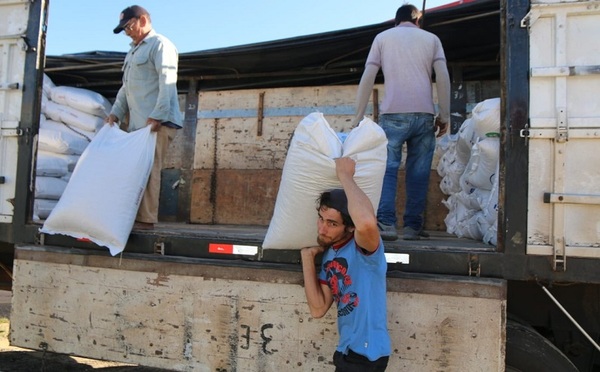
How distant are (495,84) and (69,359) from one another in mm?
4442

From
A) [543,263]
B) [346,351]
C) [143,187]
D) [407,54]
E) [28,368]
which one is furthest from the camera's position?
[28,368]

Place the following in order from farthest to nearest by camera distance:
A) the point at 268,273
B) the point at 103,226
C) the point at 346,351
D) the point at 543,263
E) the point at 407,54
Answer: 1. the point at 407,54
2. the point at 103,226
3. the point at 268,273
4. the point at 543,263
5. the point at 346,351

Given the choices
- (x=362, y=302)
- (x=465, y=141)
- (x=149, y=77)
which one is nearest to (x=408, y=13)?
(x=465, y=141)

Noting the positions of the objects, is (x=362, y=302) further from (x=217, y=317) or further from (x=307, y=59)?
(x=307, y=59)

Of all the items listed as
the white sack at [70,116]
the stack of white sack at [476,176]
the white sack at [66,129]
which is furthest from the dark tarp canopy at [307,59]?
the stack of white sack at [476,176]

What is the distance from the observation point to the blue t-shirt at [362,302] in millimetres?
1872

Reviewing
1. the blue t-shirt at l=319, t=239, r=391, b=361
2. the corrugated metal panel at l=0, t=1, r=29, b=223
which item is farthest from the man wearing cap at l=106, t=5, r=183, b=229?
the blue t-shirt at l=319, t=239, r=391, b=361

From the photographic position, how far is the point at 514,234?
2080 millimetres

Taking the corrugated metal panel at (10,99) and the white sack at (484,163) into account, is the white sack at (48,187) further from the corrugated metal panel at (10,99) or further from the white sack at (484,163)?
the white sack at (484,163)

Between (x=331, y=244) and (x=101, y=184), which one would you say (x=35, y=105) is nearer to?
(x=101, y=184)

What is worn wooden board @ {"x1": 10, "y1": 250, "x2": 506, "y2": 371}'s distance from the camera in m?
2.11

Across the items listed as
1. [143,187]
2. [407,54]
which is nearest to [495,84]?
[407,54]

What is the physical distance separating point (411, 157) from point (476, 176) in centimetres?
42

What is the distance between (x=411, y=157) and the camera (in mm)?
3154
